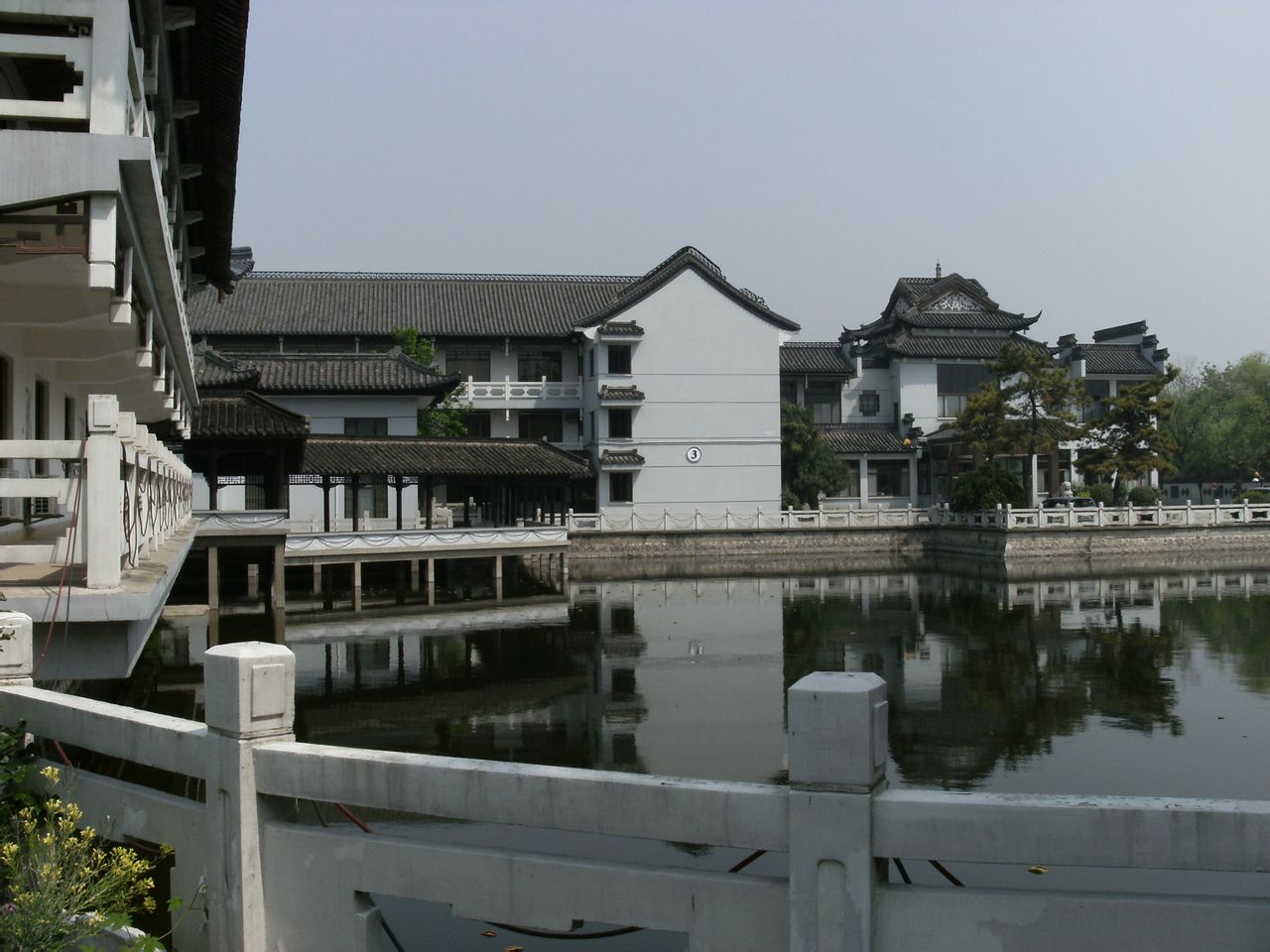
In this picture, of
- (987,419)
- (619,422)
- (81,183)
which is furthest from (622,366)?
(81,183)

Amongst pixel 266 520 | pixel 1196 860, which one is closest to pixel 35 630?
pixel 1196 860

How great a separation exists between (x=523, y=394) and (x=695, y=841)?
39.4 meters

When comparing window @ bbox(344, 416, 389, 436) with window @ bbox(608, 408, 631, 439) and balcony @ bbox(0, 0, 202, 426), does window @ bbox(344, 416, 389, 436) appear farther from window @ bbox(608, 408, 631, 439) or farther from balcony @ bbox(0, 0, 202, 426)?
balcony @ bbox(0, 0, 202, 426)

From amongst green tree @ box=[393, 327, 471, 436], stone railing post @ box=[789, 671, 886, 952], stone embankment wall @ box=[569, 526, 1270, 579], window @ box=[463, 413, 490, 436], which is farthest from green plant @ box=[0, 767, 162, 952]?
window @ box=[463, 413, 490, 436]

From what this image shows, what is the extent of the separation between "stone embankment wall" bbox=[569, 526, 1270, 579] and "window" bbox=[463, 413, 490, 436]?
7.60 m

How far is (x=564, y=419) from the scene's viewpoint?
43.6 metres

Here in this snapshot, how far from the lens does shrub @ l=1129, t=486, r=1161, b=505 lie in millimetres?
40875

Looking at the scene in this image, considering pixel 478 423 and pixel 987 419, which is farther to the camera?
pixel 478 423

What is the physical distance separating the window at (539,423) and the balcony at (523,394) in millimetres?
692

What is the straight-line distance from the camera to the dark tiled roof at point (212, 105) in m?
9.41

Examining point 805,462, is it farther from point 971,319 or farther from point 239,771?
point 239,771

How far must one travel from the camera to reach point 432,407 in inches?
1531

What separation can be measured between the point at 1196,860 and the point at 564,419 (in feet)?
133

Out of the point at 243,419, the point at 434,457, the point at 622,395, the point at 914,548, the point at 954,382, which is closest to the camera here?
the point at 243,419
